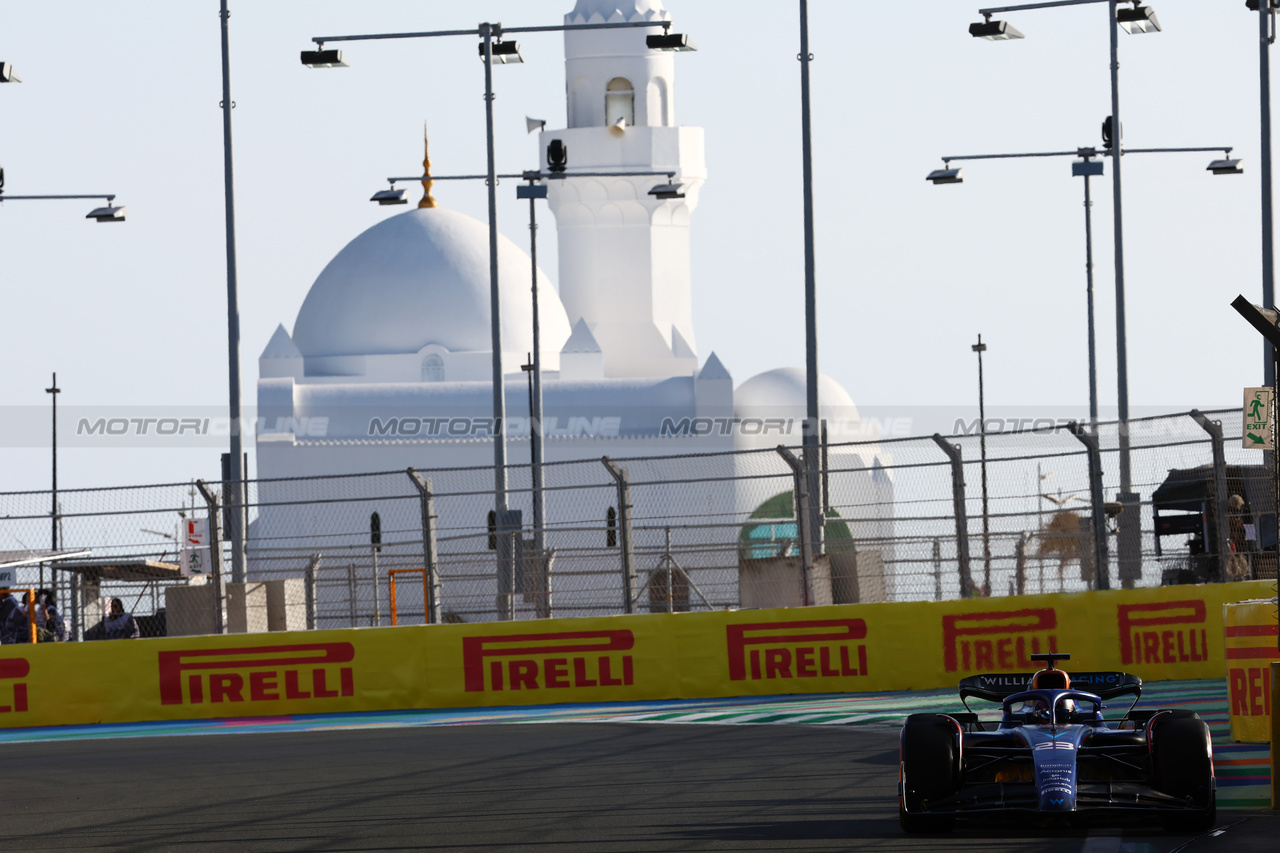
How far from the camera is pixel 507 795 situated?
1035cm

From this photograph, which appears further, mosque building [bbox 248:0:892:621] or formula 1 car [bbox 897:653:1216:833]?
mosque building [bbox 248:0:892:621]

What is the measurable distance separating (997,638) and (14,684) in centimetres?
861

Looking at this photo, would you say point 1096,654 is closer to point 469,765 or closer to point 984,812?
point 469,765

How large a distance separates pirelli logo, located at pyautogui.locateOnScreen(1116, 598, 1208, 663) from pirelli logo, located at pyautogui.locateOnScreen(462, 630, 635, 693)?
13.6ft

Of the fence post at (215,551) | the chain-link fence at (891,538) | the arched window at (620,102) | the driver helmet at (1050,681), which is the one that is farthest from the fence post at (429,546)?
the arched window at (620,102)

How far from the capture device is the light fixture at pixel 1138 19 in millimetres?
24750

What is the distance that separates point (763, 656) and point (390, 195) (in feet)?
54.5

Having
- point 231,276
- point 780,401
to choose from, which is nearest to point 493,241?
point 231,276

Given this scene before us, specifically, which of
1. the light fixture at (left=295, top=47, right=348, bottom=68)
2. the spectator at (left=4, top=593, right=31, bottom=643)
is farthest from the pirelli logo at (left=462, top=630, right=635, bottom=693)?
Result: the light fixture at (left=295, top=47, right=348, bottom=68)

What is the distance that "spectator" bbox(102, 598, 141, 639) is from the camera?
21.2m

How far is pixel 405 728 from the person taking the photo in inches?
598

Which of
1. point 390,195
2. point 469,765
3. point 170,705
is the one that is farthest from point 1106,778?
point 390,195

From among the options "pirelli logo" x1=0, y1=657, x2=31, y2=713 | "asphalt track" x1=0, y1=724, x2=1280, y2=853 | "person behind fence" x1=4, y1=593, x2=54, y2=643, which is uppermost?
"person behind fence" x1=4, y1=593, x2=54, y2=643

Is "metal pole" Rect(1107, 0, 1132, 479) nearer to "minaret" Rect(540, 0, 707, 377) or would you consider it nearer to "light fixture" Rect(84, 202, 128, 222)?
"light fixture" Rect(84, 202, 128, 222)
